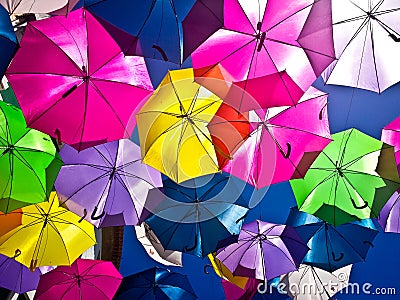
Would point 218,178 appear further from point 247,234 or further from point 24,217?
point 24,217

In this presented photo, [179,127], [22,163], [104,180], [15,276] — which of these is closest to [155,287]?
[15,276]

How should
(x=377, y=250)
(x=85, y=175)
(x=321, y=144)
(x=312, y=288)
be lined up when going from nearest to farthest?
(x=321, y=144)
(x=85, y=175)
(x=312, y=288)
(x=377, y=250)

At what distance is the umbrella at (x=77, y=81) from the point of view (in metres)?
3.96

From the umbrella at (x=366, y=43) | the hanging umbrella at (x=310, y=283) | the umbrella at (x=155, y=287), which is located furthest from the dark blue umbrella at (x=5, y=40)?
the hanging umbrella at (x=310, y=283)

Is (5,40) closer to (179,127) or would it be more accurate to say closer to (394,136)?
(179,127)

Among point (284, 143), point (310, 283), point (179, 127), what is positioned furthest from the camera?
point (310, 283)

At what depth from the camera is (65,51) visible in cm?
404

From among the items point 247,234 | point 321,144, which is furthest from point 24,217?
point 321,144

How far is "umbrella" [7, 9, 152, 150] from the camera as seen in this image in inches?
156

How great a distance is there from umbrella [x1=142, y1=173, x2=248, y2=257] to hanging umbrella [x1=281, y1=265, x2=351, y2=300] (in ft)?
5.75

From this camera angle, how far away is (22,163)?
15.4ft

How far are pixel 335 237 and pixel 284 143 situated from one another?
1668 millimetres

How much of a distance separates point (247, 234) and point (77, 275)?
66.6 inches

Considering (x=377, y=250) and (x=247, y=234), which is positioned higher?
(x=377, y=250)
